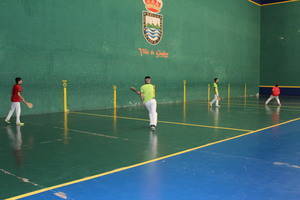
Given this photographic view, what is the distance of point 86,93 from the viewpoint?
15164 mm

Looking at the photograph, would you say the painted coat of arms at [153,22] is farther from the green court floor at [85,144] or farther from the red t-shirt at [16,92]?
the red t-shirt at [16,92]

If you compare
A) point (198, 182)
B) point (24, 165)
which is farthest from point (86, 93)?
point (198, 182)

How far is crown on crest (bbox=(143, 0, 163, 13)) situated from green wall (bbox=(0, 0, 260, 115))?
0.40m

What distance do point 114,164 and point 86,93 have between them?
10.1m

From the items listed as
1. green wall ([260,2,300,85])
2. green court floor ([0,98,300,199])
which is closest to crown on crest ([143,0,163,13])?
green court floor ([0,98,300,199])

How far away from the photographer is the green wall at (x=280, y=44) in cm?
2850

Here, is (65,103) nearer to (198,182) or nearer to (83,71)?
(83,71)

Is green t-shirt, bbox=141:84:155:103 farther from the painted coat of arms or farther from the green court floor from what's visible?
the painted coat of arms

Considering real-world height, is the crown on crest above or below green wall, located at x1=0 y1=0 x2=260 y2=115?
above

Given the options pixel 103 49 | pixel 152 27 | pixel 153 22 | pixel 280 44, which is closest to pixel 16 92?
pixel 103 49

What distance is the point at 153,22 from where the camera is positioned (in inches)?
720

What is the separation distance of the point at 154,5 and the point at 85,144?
13.0 meters

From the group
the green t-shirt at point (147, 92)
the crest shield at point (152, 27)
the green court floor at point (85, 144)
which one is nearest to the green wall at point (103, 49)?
the crest shield at point (152, 27)

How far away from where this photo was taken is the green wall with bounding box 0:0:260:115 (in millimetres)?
12611
